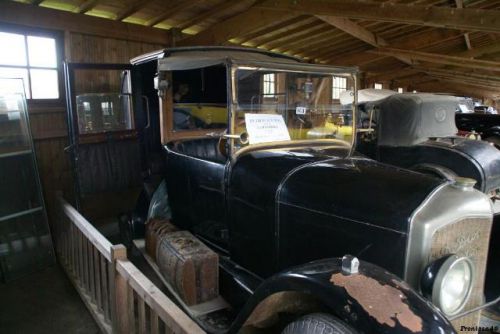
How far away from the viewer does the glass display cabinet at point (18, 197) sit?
3.08 metres

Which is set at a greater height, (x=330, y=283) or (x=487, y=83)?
(x=487, y=83)

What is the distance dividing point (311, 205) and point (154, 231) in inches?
56.6

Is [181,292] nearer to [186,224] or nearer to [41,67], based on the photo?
[186,224]

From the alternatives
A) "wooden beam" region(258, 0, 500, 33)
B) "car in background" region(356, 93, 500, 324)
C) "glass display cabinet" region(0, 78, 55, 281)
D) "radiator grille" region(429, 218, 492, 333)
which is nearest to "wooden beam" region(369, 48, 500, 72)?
"wooden beam" region(258, 0, 500, 33)

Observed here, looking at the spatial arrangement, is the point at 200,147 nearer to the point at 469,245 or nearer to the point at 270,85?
the point at 270,85

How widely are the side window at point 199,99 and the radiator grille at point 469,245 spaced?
6.57 ft

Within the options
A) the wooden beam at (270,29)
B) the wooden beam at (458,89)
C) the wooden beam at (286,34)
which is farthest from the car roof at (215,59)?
the wooden beam at (458,89)

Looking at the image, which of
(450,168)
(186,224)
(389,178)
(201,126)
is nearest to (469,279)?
(389,178)

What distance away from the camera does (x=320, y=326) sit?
1.17 m

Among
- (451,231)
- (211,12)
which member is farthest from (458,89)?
(451,231)

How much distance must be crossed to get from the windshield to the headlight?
1.12 metres

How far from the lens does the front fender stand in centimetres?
105

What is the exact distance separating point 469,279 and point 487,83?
50.0 feet

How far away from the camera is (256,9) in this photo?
5062mm
